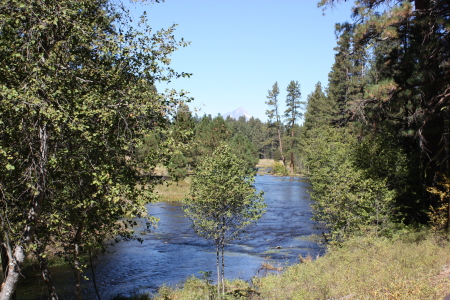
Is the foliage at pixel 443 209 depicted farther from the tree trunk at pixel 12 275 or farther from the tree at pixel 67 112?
the tree trunk at pixel 12 275

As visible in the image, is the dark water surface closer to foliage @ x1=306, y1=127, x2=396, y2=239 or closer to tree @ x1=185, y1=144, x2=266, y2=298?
tree @ x1=185, y1=144, x2=266, y2=298

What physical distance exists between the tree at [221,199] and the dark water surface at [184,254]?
3.16m

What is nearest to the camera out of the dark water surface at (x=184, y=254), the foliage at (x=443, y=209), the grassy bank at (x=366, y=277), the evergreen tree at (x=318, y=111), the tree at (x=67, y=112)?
the tree at (x=67, y=112)

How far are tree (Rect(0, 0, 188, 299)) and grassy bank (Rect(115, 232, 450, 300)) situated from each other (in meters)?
6.29

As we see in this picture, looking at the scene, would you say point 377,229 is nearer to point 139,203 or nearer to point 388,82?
point 388,82

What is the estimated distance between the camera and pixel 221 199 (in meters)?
19.0

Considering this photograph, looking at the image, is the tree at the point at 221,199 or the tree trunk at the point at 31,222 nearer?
the tree trunk at the point at 31,222

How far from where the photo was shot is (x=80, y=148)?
351 inches

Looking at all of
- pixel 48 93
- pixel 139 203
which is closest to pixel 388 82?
pixel 139 203

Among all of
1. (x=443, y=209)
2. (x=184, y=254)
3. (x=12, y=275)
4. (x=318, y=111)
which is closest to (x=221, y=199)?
(x=184, y=254)

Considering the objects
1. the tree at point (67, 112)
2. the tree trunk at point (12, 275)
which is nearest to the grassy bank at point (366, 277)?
the tree at point (67, 112)

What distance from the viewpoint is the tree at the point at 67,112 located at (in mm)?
6984

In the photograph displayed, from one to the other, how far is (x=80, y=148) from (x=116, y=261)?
16650mm

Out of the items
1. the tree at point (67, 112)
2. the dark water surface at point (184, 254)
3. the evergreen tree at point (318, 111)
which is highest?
the evergreen tree at point (318, 111)
